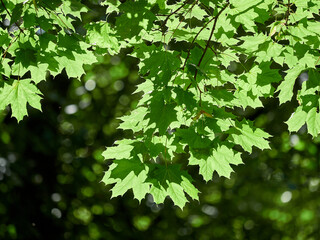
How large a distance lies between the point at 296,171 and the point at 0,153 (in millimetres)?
5657

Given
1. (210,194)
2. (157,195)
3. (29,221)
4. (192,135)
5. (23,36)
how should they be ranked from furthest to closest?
1. (210,194)
2. (29,221)
3. (23,36)
4. (157,195)
5. (192,135)

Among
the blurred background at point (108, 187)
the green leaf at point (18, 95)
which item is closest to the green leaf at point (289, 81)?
the green leaf at point (18, 95)

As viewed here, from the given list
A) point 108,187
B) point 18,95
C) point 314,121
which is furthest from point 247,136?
point 108,187

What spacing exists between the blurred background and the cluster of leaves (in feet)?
16.0

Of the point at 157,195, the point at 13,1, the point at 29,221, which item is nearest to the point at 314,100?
the point at 157,195

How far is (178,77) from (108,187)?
5803mm

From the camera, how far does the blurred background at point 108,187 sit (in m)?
7.62

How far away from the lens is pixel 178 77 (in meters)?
2.44

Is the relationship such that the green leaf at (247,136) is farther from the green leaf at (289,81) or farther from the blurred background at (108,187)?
the blurred background at (108,187)

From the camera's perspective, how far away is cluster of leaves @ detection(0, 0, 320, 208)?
2381mm

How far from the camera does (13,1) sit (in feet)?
9.17

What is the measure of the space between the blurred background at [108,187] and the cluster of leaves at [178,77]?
4.88 m

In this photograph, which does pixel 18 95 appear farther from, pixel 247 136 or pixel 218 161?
pixel 247 136

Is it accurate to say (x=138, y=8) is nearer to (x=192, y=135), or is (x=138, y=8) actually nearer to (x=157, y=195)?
(x=192, y=135)
